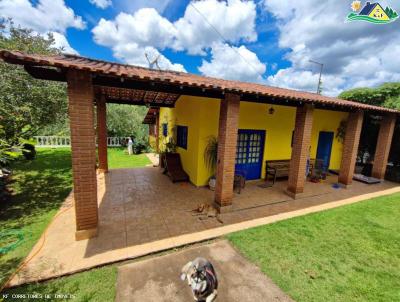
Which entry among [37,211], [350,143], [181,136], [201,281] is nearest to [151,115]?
[181,136]

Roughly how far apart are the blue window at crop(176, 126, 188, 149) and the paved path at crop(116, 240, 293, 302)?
5.54 meters

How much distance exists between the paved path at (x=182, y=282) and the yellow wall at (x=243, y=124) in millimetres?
4012

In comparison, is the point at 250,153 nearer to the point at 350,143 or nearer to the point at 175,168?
the point at 175,168

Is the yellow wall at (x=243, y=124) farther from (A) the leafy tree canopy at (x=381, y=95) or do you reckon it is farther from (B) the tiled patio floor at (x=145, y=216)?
(A) the leafy tree canopy at (x=381, y=95)

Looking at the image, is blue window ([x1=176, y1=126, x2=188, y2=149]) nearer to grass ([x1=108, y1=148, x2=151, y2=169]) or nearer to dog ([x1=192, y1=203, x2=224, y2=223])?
grass ([x1=108, y1=148, x2=151, y2=169])

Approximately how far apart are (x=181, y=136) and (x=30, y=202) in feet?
19.4

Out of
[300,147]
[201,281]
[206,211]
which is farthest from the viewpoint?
[300,147]

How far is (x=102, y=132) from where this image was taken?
8.78 meters

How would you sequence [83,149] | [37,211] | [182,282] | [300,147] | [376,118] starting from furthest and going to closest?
[376,118]
[300,147]
[37,211]
[83,149]
[182,282]

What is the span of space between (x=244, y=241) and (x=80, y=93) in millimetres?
4475

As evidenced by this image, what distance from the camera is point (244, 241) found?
13.6 ft

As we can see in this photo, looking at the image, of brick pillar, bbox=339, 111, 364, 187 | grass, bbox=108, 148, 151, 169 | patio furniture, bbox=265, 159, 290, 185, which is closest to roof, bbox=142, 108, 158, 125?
grass, bbox=108, 148, 151, 169

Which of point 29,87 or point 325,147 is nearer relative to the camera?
point 29,87

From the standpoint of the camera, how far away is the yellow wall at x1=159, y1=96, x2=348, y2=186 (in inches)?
281
